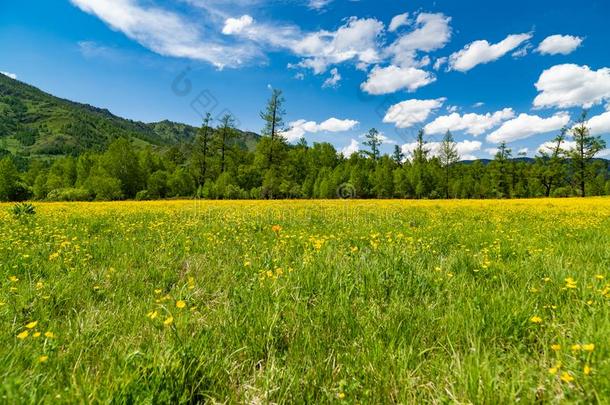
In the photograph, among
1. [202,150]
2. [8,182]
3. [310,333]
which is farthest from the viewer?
[202,150]

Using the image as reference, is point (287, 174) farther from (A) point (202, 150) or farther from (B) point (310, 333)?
(B) point (310, 333)

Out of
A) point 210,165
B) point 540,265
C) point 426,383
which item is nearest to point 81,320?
point 426,383

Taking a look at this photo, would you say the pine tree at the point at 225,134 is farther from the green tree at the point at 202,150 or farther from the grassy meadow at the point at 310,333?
the grassy meadow at the point at 310,333

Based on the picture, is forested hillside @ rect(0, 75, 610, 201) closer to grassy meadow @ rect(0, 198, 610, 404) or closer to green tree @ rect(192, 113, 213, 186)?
green tree @ rect(192, 113, 213, 186)

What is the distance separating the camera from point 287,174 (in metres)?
56.7

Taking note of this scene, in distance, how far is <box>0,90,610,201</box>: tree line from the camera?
54312 mm

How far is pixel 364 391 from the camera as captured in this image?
1.97 meters

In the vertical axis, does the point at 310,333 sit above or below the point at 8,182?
below

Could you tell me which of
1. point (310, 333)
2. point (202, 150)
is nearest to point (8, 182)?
point (202, 150)

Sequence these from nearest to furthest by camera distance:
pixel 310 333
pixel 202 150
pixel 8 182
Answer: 1. pixel 310 333
2. pixel 8 182
3. pixel 202 150

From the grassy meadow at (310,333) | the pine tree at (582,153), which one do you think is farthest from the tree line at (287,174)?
the grassy meadow at (310,333)

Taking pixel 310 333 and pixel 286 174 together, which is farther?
pixel 286 174

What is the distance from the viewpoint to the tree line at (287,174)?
178 ft

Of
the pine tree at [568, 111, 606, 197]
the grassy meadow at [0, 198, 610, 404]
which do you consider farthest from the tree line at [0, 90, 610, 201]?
the grassy meadow at [0, 198, 610, 404]
